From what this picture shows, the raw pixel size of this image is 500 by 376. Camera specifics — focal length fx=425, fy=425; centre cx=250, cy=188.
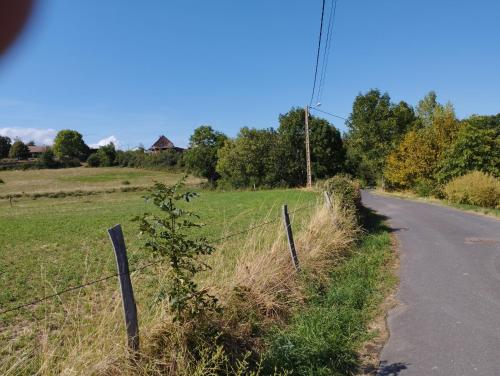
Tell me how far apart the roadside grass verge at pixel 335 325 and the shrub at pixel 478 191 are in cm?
1769

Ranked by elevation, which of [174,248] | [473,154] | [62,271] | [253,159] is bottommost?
[62,271]

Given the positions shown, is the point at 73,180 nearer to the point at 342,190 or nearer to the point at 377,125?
the point at 377,125

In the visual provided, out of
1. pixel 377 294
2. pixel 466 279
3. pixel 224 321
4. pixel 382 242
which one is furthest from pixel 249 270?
pixel 382 242

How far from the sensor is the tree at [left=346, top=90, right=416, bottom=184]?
48.1 metres

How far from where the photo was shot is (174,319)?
13.1 ft

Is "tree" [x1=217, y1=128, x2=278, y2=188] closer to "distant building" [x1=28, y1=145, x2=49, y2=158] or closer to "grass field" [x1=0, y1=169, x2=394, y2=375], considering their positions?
"grass field" [x1=0, y1=169, x2=394, y2=375]

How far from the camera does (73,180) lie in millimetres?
71375

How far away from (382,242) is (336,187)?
9.86 feet

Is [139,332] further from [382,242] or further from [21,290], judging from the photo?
[382,242]

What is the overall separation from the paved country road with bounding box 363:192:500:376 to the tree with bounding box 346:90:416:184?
37.3 metres

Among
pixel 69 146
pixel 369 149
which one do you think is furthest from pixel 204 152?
pixel 69 146

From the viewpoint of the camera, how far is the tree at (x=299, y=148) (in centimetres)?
4919

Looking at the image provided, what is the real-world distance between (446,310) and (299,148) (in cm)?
4396

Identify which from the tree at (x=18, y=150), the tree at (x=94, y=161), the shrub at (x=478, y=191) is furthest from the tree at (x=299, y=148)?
the tree at (x=18, y=150)
